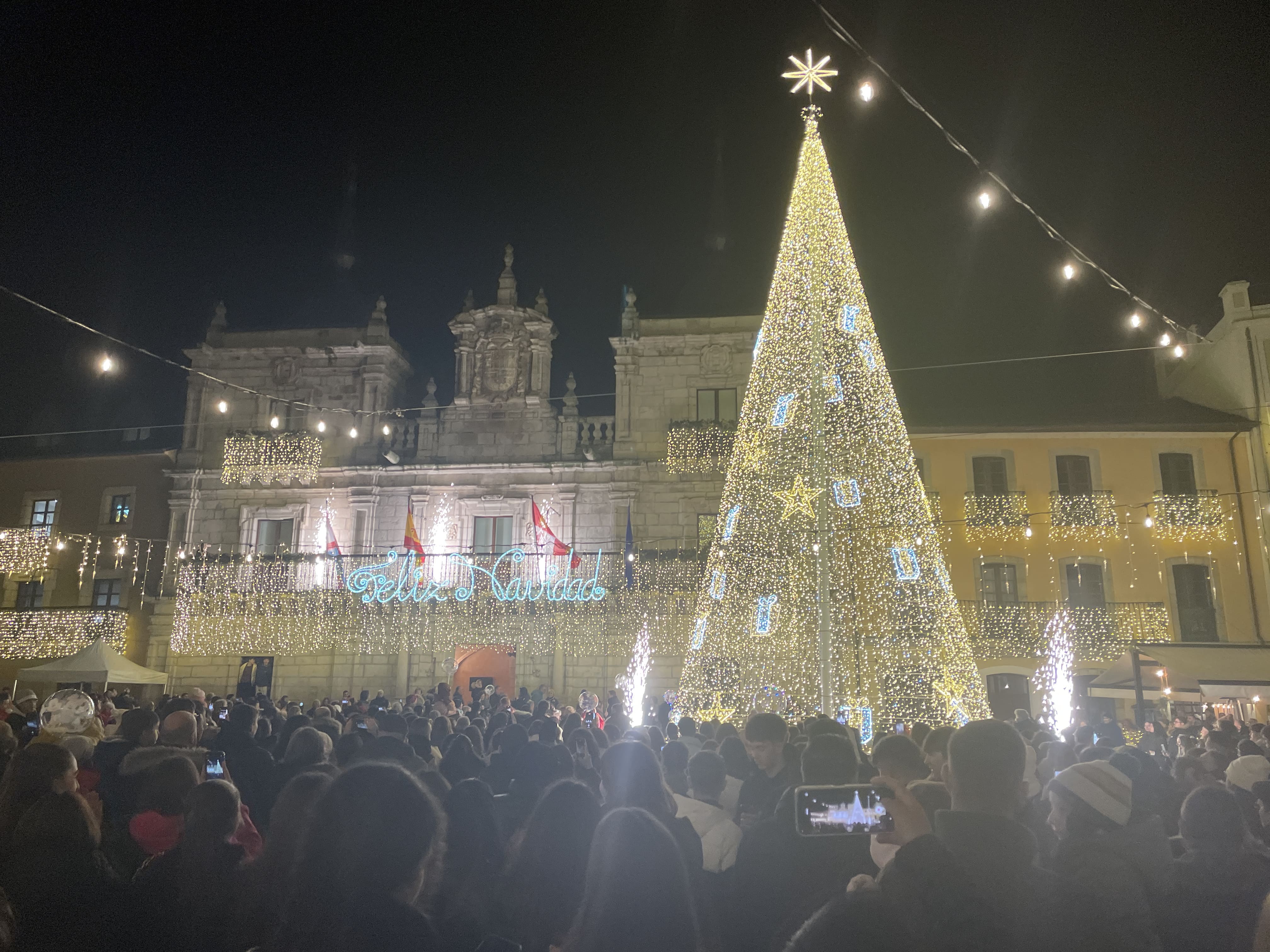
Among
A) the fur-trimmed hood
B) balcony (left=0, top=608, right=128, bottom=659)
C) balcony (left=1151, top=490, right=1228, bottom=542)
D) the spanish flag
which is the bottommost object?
the fur-trimmed hood

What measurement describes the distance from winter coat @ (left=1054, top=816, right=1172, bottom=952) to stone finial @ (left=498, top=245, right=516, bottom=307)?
2511cm

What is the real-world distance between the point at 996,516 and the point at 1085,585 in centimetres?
297

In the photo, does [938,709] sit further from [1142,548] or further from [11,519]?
[11,519]

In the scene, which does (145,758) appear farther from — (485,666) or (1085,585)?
(1085,585)

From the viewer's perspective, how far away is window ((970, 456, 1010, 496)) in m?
24.4

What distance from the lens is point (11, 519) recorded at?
28688mm

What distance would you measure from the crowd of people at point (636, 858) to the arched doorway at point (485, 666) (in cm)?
2041

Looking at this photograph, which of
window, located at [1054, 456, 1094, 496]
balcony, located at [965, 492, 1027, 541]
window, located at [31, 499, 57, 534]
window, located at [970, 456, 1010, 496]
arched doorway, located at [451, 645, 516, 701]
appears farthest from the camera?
window, located at [31, 499, 57, 534]

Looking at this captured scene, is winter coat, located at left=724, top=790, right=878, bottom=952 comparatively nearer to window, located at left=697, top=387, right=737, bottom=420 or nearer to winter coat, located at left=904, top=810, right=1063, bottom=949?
winter coat, located at left=904, top=810, right=1063, bottom=949

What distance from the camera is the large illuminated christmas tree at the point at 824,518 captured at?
13695 millimetres

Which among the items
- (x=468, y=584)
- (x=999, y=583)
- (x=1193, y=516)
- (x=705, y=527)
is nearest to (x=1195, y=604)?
(x=1193, y=516)

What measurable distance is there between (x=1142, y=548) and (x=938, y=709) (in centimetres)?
1415

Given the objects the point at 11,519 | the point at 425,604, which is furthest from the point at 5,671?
the point at 425,604

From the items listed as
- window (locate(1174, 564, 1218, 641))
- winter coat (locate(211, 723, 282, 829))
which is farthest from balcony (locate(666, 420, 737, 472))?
winter coat (locate(211, 723, 282, 829))
